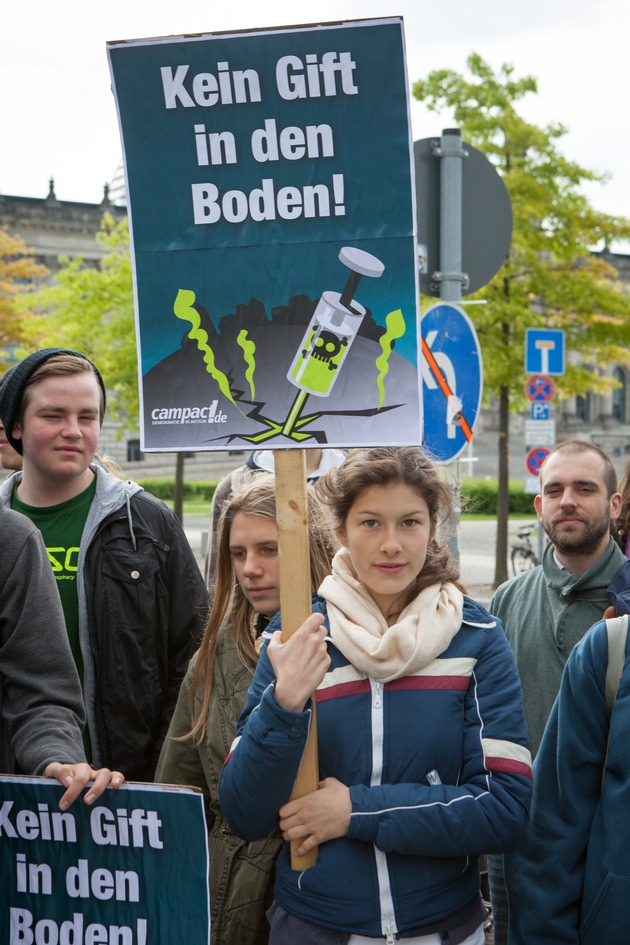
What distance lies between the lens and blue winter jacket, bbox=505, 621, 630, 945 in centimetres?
210

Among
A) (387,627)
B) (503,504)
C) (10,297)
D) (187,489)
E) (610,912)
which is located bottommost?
(187,489)

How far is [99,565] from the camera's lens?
131 inches

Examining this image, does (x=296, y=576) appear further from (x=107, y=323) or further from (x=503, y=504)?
(x=107, y=323)

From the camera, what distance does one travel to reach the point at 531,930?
86.4 inches

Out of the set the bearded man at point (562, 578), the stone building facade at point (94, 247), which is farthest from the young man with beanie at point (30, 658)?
the stone building facade at point (94, 247)

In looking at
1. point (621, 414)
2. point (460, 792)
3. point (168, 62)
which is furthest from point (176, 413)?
point (621, 414)

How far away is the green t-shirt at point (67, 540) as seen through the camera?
10.9 feet

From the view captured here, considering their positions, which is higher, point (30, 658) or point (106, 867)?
point (30, 658)

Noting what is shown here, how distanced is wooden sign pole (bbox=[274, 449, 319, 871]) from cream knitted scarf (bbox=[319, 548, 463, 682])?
13 cm

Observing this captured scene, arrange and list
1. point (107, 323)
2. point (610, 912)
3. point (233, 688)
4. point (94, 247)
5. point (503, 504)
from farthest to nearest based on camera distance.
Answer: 1. point (94, 247)
2. point (107, 323)
3. point (503, 504)
4. point (233, 688)
5. point (610, 912)

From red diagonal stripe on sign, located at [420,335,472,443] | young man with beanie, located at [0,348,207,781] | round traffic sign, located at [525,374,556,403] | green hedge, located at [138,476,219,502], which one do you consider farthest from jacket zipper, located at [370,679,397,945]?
green hedge, located at [138,476,219,502]

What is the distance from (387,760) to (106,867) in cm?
64

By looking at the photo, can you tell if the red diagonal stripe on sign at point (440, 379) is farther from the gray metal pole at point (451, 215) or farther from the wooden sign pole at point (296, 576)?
the wooden sign pole at point (296, 576)

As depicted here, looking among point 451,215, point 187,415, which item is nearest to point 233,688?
point 187,415
